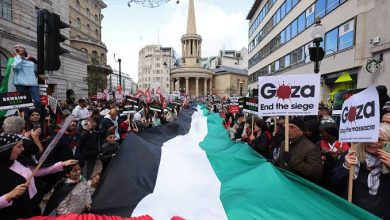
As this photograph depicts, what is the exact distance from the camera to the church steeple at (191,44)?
3978 inches

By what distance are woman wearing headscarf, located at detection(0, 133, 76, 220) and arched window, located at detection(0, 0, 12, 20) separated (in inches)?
855

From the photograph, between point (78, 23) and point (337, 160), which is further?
point (78, 23)

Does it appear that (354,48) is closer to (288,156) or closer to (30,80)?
(288,156)

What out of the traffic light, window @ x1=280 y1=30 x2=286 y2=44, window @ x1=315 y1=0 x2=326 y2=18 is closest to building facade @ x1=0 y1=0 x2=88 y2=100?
the traffic light

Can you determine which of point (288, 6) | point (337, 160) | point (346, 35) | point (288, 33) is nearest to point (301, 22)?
point (288, 33)

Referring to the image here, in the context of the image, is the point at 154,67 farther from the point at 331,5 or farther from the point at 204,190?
the point at 204,190

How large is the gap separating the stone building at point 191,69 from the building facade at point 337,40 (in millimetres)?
70038

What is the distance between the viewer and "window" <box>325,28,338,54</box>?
18828 millimetres

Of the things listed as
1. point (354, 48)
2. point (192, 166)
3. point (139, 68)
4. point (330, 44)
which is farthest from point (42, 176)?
point (139, 68)

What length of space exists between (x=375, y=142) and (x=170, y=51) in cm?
14845

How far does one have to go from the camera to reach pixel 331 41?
19438 mm

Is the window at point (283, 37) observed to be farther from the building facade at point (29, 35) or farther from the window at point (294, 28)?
the building facade at point (29, 35)

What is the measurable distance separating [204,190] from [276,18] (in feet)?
110

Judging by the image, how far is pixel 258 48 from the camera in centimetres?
4481
